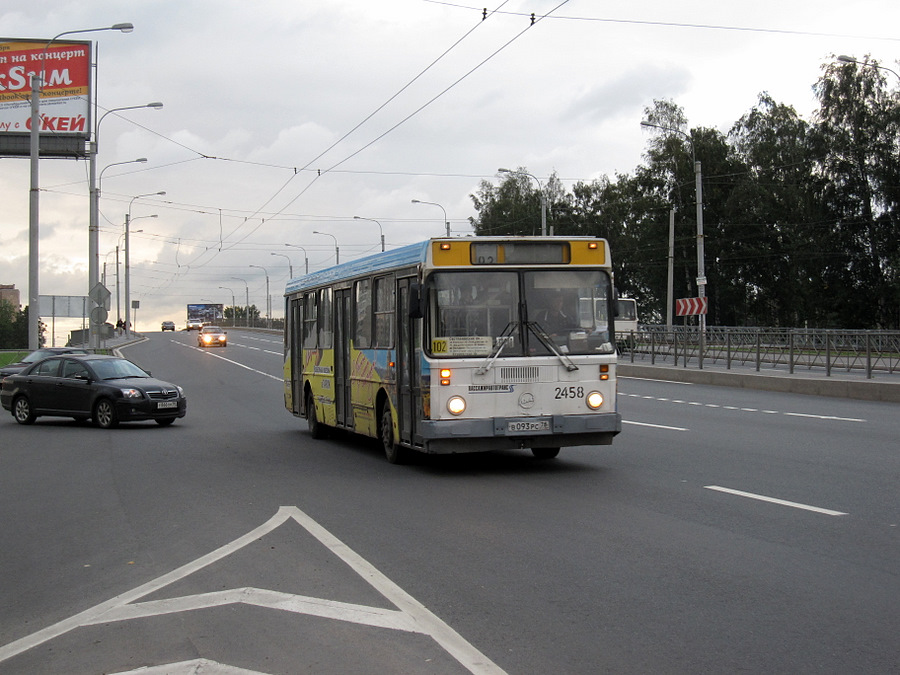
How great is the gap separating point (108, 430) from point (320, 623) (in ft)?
49.1

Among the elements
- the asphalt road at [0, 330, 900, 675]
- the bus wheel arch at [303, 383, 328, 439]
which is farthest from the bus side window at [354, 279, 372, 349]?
the bus wheel arch at [303, 383, 328, 439]

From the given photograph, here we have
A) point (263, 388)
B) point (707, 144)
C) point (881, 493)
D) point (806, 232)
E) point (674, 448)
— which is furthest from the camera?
A: point (707, 144)

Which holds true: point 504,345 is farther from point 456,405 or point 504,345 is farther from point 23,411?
point 23,411

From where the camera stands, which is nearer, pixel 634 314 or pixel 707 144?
pixel 634 314

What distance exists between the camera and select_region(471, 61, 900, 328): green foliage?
2403 inches

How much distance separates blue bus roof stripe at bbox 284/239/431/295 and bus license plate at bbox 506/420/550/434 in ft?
6.83

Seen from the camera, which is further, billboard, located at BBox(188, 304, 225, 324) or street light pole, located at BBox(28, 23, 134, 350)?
billboard, located at BBox(188, 304, 225, 324)

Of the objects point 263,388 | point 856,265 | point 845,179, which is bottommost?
point 263,388

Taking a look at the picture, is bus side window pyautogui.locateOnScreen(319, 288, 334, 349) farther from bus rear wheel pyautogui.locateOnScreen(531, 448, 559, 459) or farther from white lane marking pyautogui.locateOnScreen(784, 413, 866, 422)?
white lane marking pyautogui.locateOnScreen(784, 413, 866, 422)

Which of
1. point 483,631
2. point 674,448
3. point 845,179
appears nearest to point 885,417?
point 674,448

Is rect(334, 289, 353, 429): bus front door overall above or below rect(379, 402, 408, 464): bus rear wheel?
above

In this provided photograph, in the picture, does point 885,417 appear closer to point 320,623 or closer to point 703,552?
point 703,552

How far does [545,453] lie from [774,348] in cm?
2140

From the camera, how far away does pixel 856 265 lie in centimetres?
6306
